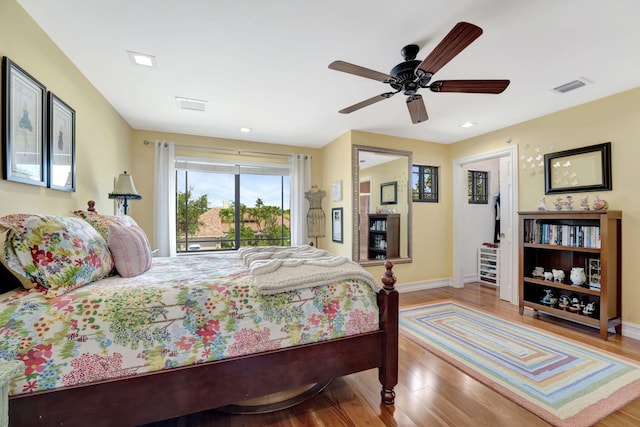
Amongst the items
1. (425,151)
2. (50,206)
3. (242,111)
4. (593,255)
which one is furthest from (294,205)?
(593,255)

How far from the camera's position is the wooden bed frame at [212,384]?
1188 mm

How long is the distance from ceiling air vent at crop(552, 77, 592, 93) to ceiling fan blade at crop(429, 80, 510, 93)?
125cm

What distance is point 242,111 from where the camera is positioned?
10.7 ft

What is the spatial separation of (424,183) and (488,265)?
1.93 metres

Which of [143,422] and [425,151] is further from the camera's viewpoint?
[425,151]

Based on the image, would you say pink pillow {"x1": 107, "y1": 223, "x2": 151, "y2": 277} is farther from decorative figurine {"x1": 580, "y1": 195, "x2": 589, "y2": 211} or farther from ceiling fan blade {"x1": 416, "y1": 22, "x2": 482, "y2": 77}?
decorative figurine {"x1": 580, "y1": 195, "x2": 589, "y2": 211}

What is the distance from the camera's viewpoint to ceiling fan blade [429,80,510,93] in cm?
189

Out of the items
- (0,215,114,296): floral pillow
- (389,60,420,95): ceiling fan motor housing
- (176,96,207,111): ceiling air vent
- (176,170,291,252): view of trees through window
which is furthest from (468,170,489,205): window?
(0,215,114,296): floral pillow

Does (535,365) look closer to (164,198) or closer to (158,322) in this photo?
(158,322)

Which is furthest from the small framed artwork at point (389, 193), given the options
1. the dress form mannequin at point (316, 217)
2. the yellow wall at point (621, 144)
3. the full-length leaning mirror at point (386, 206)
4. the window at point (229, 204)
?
the yellow wall at point (621, 144)

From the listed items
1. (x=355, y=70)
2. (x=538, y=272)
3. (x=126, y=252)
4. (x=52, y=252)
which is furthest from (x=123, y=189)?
(x=538, y=272)

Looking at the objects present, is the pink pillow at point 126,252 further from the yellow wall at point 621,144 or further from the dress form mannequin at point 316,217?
the yellow wall at point 621,144

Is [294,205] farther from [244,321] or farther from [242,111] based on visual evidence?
[244,321]

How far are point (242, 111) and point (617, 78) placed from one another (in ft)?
12.3
